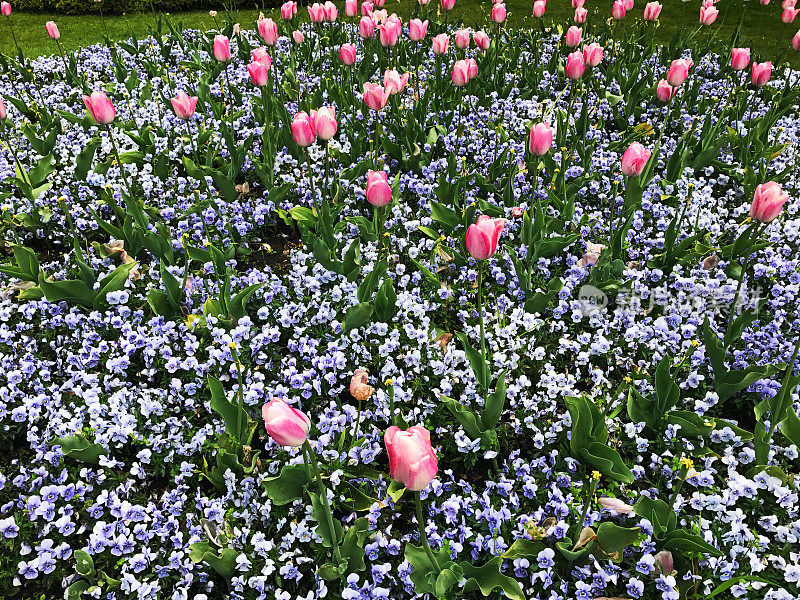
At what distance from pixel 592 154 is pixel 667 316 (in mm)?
1527

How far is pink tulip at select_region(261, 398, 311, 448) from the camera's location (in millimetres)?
1575

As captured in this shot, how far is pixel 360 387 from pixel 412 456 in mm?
949

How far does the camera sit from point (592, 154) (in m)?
3.90

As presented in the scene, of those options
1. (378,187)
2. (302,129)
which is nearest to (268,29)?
(302,129)

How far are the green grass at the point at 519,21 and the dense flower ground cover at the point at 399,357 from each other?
3592 millimetres

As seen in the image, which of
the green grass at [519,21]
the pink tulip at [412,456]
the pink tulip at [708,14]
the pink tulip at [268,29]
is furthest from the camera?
the green grass at [519,21]

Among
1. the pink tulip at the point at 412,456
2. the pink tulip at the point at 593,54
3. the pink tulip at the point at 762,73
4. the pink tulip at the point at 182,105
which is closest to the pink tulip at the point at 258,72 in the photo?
the pink tulip at the point at 182,105

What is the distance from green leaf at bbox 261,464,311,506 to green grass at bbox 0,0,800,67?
594 centimetres

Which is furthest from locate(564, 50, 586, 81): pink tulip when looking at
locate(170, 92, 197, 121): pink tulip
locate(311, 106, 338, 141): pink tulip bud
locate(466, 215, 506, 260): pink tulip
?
locate(170, 92, 197, 121): pink tulip

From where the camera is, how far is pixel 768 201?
2432mm

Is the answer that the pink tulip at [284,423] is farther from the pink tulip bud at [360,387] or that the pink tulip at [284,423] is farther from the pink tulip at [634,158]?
the pink tulip at [634,158]

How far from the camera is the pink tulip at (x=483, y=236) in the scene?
207cm

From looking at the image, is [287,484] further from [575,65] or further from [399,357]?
[575,65]

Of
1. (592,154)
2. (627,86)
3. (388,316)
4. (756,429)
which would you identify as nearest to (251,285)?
(388,316)
